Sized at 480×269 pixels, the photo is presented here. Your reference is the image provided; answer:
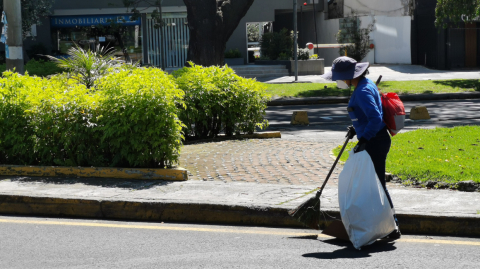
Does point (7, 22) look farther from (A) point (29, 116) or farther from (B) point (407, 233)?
(B) point (407, 233)

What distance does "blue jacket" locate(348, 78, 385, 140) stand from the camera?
527 centimetres

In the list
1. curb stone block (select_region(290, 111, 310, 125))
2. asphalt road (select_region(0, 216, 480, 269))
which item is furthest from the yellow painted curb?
curb stone block (select_region(290, 111, 310, 125))

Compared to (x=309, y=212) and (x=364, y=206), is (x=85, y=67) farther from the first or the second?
(x=364, y=206)

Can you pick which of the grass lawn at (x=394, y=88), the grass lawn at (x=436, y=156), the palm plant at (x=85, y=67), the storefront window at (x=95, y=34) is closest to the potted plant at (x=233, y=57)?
the storefront window at (x=95, y=34)

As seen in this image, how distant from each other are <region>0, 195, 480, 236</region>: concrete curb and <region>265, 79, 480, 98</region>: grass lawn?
14116 mm

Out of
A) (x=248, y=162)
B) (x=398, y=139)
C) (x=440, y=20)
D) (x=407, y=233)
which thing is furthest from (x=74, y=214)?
(x=440, y=20)

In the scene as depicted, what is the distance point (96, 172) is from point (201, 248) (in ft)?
9.16

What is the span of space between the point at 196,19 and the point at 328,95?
510 cm

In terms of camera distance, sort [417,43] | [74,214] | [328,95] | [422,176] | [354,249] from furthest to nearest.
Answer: [417,43]
[328,95]
[422,176]
[74,214]
[354,249]

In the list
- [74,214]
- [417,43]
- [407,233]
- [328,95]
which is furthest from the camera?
[417,43]

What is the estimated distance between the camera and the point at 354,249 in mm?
5250

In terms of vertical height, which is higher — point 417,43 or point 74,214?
point 417,43

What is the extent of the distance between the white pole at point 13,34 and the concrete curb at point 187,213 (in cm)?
405

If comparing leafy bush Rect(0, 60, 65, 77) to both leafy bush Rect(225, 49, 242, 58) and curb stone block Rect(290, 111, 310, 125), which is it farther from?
leafy bush Rect(225, 49, 242, 58)
